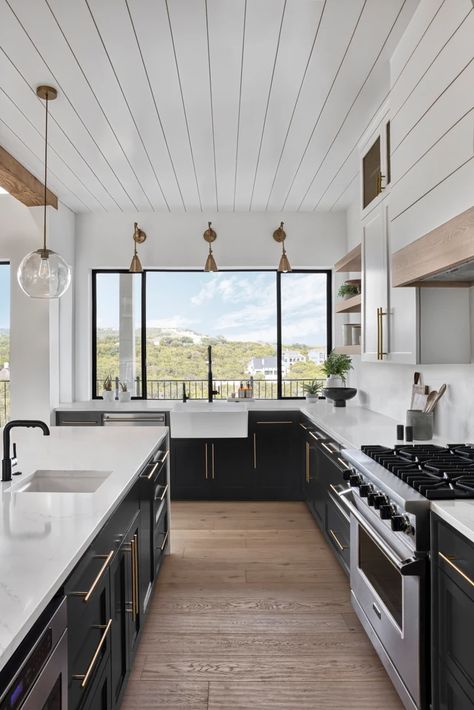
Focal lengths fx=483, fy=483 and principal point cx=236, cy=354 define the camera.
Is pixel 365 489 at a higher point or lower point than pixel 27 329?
lower

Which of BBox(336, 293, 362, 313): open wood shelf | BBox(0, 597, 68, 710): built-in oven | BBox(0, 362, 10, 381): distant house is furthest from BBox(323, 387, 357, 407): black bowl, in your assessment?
BBox(0, 597, 68, 710): built-in oven

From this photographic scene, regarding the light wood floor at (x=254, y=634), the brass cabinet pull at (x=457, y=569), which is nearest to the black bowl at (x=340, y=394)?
the light wood floor at (x=254, y=634)

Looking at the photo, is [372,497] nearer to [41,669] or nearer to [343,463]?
[343,463]

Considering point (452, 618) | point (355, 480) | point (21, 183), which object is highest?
point (21, 183)

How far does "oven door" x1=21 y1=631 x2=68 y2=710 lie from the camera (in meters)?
0.96

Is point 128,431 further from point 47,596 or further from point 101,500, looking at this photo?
point 47,596

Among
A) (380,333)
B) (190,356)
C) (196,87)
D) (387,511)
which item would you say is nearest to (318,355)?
(190,356)

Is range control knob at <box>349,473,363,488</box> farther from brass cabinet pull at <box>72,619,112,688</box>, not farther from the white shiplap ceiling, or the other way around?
the white shiplap ceiling

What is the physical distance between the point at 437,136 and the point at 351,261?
6.80 ft

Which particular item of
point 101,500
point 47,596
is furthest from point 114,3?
point 47,596

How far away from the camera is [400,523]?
1638 mm

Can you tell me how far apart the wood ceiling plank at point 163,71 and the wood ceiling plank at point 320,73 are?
678mm

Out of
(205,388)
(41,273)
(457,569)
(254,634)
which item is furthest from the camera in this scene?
(205,388)

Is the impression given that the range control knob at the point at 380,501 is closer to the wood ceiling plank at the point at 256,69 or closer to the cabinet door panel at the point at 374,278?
the cabinet door panel at the point at 374,278
